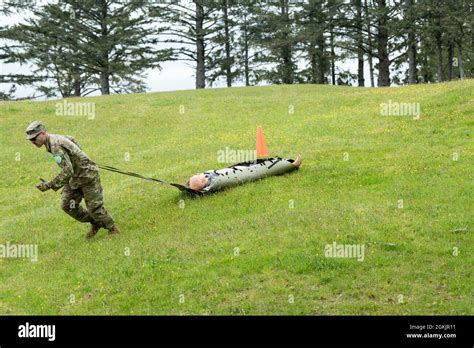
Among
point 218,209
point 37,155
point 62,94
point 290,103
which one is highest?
point 62,94

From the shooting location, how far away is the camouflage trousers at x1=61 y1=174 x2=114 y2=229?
12.6 meters

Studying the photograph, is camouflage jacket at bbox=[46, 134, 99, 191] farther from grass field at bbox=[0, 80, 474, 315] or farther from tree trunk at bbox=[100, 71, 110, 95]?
tree trunk at bbox=[100, 71, 110, 95]

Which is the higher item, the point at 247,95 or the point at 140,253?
the point at 247,95

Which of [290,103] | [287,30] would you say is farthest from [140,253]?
[287,30]

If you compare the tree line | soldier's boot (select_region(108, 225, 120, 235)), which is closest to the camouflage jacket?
soldier's boot (select_region(108, 225, 120, 235))

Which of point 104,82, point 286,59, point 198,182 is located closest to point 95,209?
point 198,182

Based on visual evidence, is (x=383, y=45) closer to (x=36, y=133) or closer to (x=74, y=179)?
(x=74, y=179)

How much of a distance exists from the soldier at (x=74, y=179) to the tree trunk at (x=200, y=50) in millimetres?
42020

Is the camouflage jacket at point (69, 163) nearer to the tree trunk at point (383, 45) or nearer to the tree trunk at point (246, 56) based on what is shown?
the tree trunk at point (383, 45)

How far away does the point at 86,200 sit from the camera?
12648mm

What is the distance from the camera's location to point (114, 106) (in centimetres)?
3491
